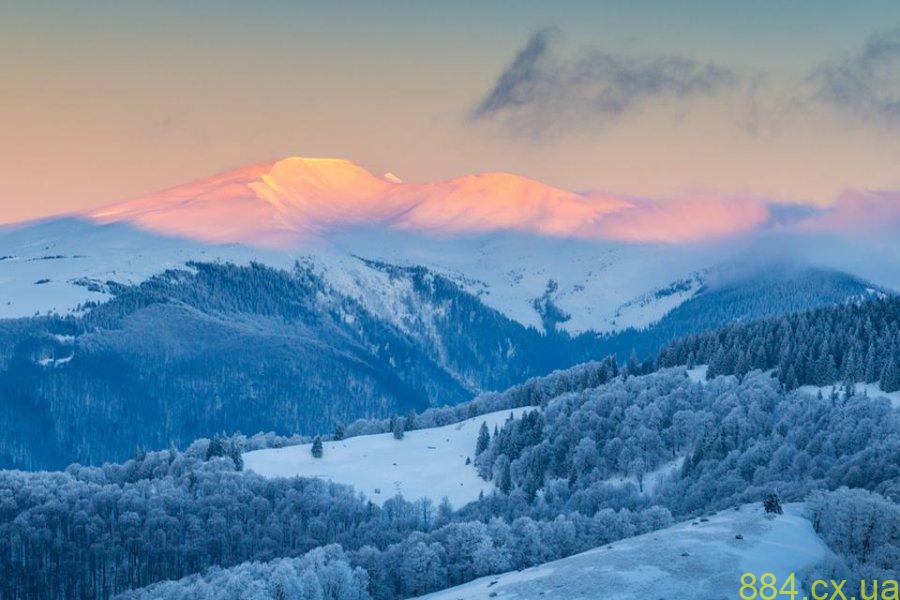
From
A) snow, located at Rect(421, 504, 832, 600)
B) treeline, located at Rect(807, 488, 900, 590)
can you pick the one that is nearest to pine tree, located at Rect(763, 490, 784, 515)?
snow, located at Rect(421, 504, 832, 600)

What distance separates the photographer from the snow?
15425 cm

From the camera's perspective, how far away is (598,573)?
16312 centimetres

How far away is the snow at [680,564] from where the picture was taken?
154 metres

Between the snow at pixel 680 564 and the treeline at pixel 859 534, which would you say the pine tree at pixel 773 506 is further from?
the treeline at pixel 859 534

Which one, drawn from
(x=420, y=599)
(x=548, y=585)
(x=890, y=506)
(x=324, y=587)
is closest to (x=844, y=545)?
(x=890, y=506)

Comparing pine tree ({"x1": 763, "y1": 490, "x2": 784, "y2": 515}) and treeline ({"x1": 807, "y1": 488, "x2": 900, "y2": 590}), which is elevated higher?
pine tree ({"x1": 763, "y1": 490, "x2": 784, "y2": 515})

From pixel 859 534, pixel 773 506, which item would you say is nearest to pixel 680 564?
pixel 859 534

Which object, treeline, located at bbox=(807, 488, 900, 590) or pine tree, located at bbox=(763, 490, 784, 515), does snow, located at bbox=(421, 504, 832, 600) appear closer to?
pine tree, located at bbox=(763, 490, 784, 515)

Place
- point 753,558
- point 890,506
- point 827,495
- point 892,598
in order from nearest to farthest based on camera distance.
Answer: point 892,598
point 753,558
point 890,506
point 827,495

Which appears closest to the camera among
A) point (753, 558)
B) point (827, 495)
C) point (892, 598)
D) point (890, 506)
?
point (892, 598)

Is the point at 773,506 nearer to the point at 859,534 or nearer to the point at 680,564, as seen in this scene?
the point at 859,534

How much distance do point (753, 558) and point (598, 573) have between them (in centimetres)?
1657

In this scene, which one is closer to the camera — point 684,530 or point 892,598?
point 892,598

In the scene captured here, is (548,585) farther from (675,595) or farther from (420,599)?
(420,599)
